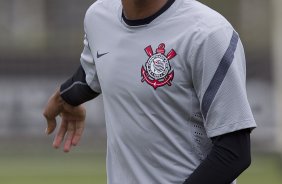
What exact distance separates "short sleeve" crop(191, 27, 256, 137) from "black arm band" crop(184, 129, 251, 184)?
4 centimetres

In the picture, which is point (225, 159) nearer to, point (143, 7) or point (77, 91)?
point (143, 7)

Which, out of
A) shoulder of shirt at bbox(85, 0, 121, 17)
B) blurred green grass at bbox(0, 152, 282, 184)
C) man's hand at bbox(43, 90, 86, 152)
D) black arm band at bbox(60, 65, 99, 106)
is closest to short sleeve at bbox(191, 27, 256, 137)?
shoulder of shirt at bbox(85, 0, 121, 17)

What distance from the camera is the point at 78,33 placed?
773 inches

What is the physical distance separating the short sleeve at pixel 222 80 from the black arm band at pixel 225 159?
0.04 m

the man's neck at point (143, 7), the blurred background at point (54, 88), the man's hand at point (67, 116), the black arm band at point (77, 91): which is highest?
the man's neck at point (143, 7)

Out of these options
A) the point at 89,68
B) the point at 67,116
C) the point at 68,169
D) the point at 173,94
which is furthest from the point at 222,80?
the point at 68,169

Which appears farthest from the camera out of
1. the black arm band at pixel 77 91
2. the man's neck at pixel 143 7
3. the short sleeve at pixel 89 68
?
the black arm band at pixel 77 91

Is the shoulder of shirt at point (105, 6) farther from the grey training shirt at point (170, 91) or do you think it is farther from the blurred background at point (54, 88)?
the blurred background at point (54, 88)

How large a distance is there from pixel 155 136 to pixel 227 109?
0.96 feet

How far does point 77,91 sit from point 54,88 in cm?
1242

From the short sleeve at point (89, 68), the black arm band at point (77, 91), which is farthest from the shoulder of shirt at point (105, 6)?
the black arm band at point (77, 91)

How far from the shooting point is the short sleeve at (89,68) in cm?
412

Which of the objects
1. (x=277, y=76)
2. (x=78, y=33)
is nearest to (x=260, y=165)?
(x=277, y=76)

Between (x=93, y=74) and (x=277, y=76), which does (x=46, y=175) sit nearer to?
(x=277, y=76)
